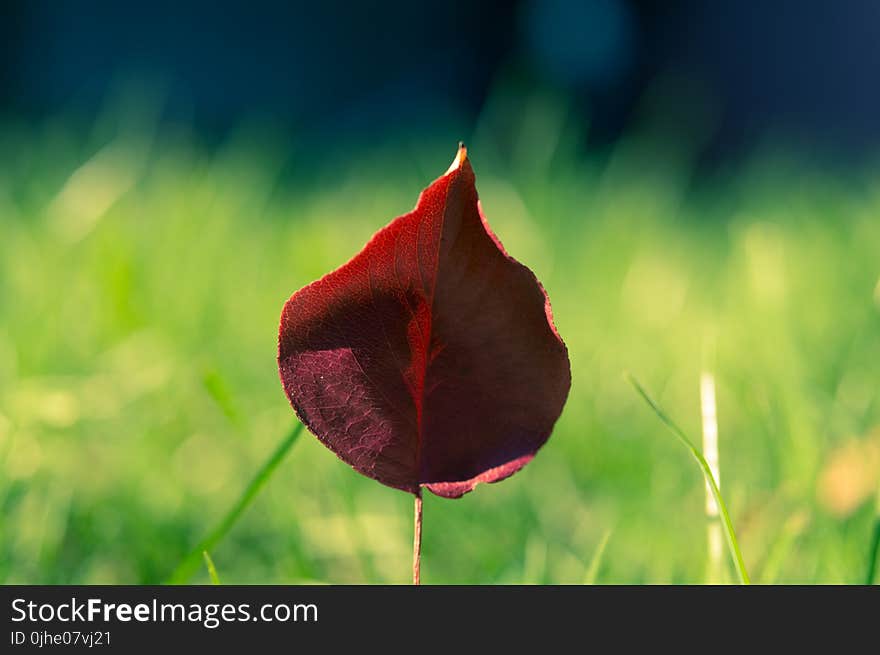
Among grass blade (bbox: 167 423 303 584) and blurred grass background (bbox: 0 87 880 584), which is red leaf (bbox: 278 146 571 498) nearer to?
grass blade (bbox: 167 423 303 584)

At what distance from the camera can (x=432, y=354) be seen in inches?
10.9

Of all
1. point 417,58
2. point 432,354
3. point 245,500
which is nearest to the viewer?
point 432,354

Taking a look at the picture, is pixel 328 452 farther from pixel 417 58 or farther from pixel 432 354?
pixel 417 58

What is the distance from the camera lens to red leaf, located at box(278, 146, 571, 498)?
255 mm

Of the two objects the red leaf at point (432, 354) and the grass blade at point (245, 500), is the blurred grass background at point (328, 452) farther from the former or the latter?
the red leaf at point (432, 354)

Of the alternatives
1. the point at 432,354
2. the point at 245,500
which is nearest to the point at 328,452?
the point at 245,500

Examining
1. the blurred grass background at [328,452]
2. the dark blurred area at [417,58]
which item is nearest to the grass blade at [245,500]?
the blurred grass background at [328,452]

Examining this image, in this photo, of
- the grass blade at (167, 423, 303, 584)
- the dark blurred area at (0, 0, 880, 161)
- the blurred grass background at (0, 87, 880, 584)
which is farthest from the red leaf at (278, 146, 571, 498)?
the dark blurred area at (0, 0, 880, 161)

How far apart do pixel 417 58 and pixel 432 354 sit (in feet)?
9.35

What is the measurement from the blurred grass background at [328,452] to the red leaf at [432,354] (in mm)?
224

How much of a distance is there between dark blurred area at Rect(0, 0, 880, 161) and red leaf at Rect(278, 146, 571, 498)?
8.30ft

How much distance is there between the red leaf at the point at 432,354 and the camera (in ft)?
0.84
